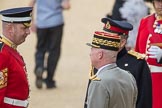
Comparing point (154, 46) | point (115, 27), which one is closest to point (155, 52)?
point (154, 46)

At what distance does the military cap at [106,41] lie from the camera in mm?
6430

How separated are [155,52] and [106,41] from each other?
171 centimetres

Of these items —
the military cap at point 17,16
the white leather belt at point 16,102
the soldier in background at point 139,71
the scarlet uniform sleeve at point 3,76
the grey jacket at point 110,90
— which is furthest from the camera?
the soldier in background at point 139,71

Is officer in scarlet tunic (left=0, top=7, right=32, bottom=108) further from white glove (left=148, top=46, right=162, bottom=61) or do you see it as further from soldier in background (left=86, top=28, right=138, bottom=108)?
white glove (left=148, top=46, right=162, bottom=61)

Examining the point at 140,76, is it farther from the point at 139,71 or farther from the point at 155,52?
the point at 155,52

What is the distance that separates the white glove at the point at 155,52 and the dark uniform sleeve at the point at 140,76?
0.73m

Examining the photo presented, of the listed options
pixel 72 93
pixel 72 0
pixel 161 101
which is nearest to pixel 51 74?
pixel 72 93

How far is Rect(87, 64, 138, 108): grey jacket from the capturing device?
20.4ft

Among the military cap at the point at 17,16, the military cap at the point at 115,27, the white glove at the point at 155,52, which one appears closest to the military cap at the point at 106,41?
the military cap at the point at 115,27

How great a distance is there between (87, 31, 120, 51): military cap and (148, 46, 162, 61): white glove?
58.9 inches

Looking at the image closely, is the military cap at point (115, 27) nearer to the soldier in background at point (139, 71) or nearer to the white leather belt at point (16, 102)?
the soldier in background at point (139, 71)

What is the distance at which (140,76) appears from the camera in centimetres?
734

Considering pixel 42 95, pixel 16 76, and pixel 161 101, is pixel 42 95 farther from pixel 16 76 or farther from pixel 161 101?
pixel 16 76

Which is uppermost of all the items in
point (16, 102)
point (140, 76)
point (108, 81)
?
point (108, 81)
